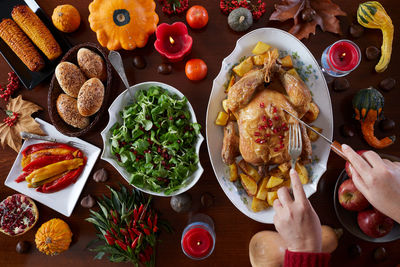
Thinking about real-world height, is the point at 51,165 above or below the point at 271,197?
above

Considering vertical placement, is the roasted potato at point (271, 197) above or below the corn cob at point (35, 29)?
below

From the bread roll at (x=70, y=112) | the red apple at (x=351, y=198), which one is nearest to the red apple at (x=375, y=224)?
the red apple at (x=351, y=198)

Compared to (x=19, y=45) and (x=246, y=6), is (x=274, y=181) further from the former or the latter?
(x=19, y=45)

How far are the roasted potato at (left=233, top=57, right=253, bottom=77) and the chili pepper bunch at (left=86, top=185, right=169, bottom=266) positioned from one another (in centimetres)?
101

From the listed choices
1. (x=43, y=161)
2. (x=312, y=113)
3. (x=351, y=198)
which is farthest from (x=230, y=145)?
(x=43, y=161)

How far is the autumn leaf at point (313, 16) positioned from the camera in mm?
1744

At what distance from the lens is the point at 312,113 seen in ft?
5.35

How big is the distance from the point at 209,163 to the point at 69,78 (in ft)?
3.49

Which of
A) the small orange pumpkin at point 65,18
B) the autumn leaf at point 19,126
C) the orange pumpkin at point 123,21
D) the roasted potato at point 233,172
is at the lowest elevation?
the roasted potato at point 233,172

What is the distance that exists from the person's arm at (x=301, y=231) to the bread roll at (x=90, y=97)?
48.5 inches

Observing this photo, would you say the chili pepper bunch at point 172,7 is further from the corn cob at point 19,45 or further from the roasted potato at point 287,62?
the corn cob at point 19,45

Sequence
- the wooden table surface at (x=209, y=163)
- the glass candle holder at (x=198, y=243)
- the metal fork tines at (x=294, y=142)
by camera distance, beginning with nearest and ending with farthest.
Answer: the metal fork tines at (x=294, y=142) < the glass candle holder at (x=198, y=243) < the wooden table surface at (x=209, y=163)

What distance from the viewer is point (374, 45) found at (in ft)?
5.93

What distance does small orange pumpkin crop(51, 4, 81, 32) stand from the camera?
5.70ft
